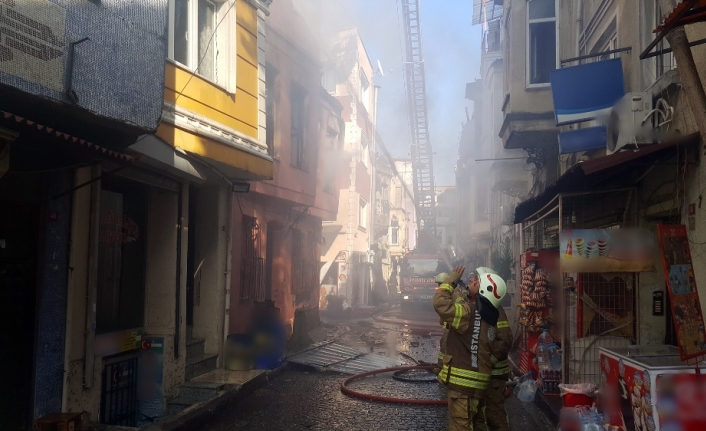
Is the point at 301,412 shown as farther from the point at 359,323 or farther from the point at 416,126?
the point at 416,126

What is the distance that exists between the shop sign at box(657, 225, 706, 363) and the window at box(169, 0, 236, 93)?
6601mm

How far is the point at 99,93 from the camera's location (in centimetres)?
587

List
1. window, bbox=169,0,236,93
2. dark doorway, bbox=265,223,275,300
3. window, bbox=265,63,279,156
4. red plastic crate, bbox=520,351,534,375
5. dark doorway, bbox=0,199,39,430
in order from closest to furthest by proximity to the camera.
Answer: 1. dark doorway, bbox=0,199,39,430
2. window, bbox=169,0,236,93
3. red plastic crate, bbox=520,351,534,375
4. window, bbox=265,63,279,156
5. dark doorway, bbox=265,223,275,300

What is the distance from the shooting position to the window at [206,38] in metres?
8.63

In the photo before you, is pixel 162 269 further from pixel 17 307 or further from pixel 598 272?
pixel 598 272

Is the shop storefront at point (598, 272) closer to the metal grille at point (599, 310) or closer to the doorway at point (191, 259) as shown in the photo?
the metal grille at point (599, 310)

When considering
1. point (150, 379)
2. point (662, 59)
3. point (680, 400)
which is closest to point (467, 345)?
point (680, 400)

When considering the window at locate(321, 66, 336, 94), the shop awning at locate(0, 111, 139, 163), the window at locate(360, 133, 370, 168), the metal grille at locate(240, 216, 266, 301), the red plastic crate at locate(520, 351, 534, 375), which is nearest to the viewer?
the shop awning at locate(0, 111, 139, 163)

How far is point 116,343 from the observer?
291 inches

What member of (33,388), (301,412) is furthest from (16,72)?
(301,412)

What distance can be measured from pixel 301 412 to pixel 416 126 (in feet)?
99.2

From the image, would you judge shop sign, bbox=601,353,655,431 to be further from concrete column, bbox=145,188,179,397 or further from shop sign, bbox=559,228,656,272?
concrete column, bbox=145,188,179,397

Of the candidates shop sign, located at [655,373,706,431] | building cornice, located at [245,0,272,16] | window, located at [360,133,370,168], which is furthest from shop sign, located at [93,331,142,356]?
window, located at [360,133,370,168]

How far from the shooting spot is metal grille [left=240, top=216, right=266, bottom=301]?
12.2 metres
